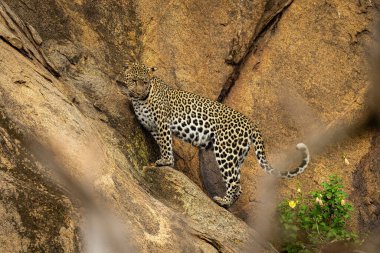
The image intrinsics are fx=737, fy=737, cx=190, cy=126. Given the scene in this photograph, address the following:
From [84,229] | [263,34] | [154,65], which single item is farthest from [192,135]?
[84,229]

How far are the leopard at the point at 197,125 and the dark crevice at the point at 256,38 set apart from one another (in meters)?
1.95

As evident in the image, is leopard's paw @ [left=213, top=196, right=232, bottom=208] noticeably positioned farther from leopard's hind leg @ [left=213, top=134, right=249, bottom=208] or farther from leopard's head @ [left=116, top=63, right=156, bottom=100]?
leopard's head @ [left=116, top=63, right=156, bottom=100]

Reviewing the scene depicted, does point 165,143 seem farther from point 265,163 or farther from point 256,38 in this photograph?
point 256,38

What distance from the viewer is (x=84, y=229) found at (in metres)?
10.4

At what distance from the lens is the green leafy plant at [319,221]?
45.8 feet

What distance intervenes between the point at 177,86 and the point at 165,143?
2.23 m

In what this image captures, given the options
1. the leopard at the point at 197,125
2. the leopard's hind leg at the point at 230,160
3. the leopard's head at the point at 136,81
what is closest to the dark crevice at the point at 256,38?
the leopard at the point at 197,125

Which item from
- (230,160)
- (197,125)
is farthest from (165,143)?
(230,160)

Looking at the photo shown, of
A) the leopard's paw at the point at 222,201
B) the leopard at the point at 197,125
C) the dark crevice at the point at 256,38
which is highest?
the dark crevice at the point at 256,38

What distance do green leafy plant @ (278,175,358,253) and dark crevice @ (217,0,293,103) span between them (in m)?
3.42

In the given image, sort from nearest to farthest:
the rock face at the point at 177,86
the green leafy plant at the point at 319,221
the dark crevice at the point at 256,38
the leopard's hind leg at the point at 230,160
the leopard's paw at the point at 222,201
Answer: the rock face at the point at 177,86 < the green leafy plant at the point at 319,221 < the leopard's paw at the point at 222,201 < the leopard's hind leg at the point at 230,160 < the dark crevice at the point at 256,38

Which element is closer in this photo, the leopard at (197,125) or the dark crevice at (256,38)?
the leopard at (197,125)

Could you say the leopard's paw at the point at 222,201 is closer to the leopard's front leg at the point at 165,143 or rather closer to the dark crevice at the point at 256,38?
the leopard's front leg at the point at 165,143

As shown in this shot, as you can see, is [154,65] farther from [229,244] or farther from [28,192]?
[28,192]
